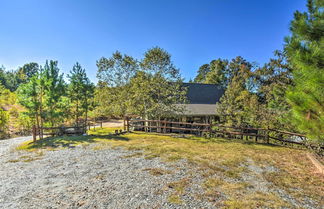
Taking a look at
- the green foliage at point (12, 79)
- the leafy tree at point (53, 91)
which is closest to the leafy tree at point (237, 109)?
the leafy tree at point (53, 91)

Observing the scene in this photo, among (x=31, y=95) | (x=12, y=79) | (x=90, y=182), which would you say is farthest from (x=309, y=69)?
(x=12, y=79)

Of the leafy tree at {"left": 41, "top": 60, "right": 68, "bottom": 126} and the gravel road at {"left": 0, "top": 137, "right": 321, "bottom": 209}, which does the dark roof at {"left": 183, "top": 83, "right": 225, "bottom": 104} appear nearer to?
the leafy tree at {"left": 41, "top": 60, "right": 68, "bottom": 126}

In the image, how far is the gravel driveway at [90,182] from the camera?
361 centimetres

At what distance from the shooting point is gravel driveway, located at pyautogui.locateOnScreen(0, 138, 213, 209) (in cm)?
361

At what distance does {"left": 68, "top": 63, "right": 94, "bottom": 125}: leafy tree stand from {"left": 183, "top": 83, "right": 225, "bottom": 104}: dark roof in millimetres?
12326

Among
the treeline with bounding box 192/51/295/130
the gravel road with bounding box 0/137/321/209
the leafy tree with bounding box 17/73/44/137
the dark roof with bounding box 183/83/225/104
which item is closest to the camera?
the gravel road with bounding box 0/137/321/209

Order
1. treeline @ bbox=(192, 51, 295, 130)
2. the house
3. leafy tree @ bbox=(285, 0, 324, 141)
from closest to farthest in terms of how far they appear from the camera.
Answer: leafy tree @ bbox=(285, 0, 324, 141), treeline @ bbox=(192, 51, 295, 130), the house

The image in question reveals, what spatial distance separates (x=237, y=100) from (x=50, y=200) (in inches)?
584

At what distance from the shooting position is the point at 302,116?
352cm

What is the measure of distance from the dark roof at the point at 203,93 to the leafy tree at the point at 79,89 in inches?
485

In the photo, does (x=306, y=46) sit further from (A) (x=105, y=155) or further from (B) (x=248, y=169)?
(A) (x=105, y=155)

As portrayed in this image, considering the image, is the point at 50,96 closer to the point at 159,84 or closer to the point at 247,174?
the point at 159,84

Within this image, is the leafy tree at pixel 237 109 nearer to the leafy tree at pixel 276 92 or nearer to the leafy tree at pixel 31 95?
the leafy tree at pixel 276 92

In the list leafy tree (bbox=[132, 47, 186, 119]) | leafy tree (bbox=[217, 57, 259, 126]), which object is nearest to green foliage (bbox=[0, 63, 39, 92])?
leafy tree (bbox=[132, 47, 186, 119])
